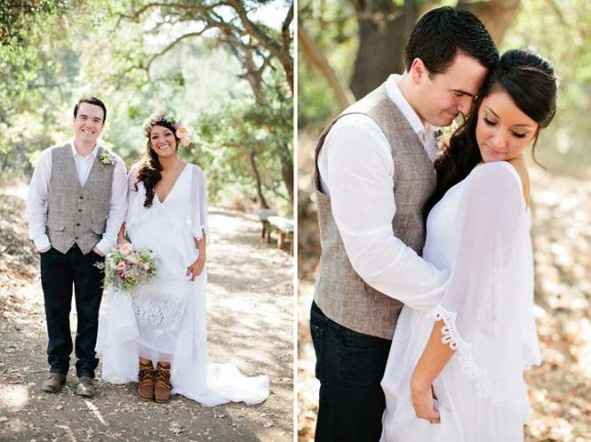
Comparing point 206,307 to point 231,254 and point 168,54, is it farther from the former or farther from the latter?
point 168,54

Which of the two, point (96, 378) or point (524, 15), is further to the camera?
point (524, 15)

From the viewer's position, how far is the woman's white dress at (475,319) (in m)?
1.53

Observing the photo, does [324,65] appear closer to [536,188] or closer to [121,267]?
[121,267]

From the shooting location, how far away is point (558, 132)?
11398mm

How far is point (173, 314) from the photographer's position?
2.28m

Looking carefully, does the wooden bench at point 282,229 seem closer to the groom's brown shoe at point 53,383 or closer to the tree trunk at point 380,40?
the groom's brown shoe at point 53,383

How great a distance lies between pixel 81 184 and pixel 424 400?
1117 mm

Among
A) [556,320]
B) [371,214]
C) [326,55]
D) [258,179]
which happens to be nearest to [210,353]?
[258,179]

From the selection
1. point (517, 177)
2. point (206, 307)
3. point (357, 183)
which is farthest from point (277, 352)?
point (517, 177)

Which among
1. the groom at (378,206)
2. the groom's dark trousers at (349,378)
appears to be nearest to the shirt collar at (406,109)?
the groom at (378,206)

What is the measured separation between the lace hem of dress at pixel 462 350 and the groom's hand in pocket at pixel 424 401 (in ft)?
0.32

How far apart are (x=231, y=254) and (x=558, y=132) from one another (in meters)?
10.2

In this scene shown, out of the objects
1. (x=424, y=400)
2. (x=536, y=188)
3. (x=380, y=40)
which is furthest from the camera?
(x=536, y=188)

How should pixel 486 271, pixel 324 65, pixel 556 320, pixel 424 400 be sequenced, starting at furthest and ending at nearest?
pixel 556 320, pixel 324 65, pixel 424 400, pixel 486 271
